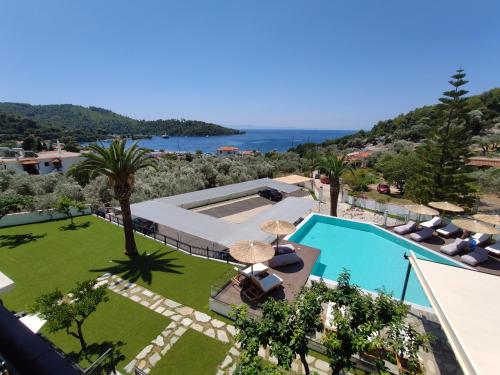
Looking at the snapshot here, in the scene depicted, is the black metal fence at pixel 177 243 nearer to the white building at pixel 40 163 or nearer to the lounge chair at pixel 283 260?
the lounge chair at pixel 283 260

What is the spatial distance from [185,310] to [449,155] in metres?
22.5

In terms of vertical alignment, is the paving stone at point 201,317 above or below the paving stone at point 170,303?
→ below

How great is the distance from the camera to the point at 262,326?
16.8 feet

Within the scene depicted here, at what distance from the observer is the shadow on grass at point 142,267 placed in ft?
37.4

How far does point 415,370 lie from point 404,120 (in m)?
113

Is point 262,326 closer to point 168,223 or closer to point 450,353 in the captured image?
point 450,353

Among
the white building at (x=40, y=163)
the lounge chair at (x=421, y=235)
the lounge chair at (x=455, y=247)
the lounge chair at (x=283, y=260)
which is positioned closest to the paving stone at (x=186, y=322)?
the lounge chair at (x=283, y=260)

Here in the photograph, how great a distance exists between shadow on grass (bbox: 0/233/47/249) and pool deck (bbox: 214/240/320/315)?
12.9 metres

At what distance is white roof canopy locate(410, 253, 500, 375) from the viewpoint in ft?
16.1

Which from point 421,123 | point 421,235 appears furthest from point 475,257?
point 421,123

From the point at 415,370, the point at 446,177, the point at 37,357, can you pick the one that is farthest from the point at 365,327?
the point at 446,177

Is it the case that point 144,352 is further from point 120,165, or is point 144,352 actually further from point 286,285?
point 120,165

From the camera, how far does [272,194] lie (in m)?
26.4

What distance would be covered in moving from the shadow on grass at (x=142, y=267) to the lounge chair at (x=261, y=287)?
385 centimetres
